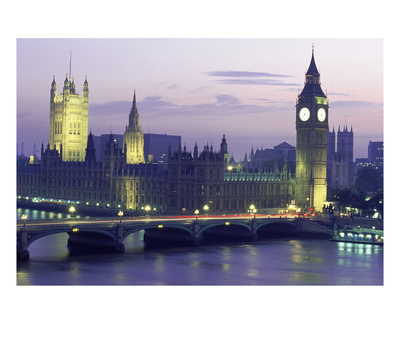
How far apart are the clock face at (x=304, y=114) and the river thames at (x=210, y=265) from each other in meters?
32.8

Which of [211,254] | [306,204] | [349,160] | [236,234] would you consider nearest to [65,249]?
[211,254]

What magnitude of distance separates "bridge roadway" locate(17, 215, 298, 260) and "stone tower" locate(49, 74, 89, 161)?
10097cm

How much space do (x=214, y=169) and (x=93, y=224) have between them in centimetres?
3705

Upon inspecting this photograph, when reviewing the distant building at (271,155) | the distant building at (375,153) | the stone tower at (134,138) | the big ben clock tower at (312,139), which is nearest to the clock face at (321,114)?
the big ben clock tower at (312,139)

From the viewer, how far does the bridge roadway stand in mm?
72375

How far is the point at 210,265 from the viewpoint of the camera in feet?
236

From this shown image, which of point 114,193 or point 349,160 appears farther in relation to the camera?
point 349,160

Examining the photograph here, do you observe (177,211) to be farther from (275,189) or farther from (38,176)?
(38,176)

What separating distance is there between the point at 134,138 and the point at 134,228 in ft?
307

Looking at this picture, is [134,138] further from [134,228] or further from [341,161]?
[134,228]

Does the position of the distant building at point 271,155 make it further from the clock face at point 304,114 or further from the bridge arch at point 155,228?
the bridge arch at point 155,228

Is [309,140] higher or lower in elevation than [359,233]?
higher

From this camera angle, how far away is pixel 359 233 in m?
92.9

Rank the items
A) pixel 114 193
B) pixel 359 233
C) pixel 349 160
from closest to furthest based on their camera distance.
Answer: pixel 359 233 → pixel 114 193 → pixel 349 160
